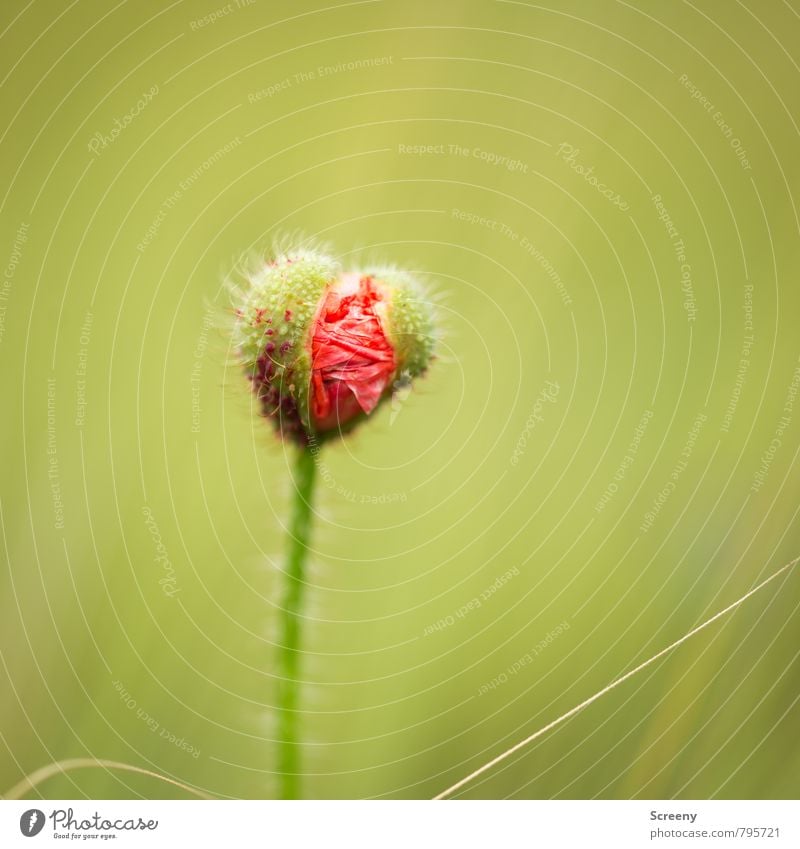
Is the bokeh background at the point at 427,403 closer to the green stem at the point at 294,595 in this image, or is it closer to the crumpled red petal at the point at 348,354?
the green stem at the point at 294,595

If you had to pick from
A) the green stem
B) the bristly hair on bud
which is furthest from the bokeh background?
the bristly hair on bud

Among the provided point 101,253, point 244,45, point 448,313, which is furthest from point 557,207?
point 101,253

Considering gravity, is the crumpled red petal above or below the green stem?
above

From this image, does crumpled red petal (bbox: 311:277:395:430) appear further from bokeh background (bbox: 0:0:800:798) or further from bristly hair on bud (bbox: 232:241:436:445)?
bokeh background (bbox: 0:0:800:798)

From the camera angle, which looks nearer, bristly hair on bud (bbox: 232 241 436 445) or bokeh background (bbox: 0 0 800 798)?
bristly hair on bud (bbox: 232 241 436 445)

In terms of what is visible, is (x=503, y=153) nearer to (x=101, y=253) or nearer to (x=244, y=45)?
(x=244, y=45)

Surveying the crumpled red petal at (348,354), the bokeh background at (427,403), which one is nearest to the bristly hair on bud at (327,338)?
the crumpled red petal at (348,354)
